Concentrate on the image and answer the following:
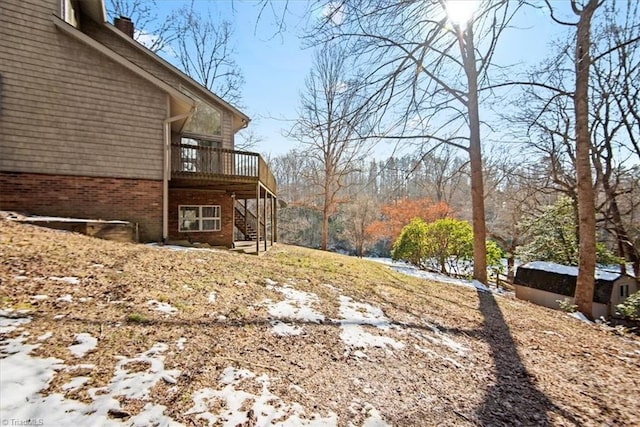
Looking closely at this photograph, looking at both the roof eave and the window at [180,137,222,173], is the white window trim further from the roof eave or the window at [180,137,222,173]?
the roof eave

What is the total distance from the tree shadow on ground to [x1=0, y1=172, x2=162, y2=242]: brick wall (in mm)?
8941

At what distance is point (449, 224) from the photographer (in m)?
13.8

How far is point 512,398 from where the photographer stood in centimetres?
314

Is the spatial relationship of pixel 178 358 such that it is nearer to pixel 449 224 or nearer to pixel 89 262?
pixel 89 262

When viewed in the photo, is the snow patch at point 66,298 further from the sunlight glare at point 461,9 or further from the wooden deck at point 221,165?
the sunlight glare at point 461,9

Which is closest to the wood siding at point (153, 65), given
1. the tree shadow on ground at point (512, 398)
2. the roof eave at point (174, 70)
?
the roof eave at point (174, 70)

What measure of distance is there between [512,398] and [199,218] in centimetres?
1218

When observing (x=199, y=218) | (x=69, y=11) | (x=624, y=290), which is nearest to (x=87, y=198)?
(x=199, y=218)

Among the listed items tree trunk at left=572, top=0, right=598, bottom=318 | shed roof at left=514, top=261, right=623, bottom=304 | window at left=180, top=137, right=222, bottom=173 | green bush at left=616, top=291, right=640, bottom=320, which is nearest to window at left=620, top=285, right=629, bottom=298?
shed roof at left=514, top=261, right=623, bottom=304

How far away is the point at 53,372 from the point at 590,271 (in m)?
10.4

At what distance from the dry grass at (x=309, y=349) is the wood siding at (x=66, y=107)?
128 inches

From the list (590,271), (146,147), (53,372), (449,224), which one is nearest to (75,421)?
(53,372)

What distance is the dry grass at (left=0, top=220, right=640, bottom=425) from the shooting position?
267cm

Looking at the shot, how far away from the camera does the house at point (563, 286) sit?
10.9 metres
